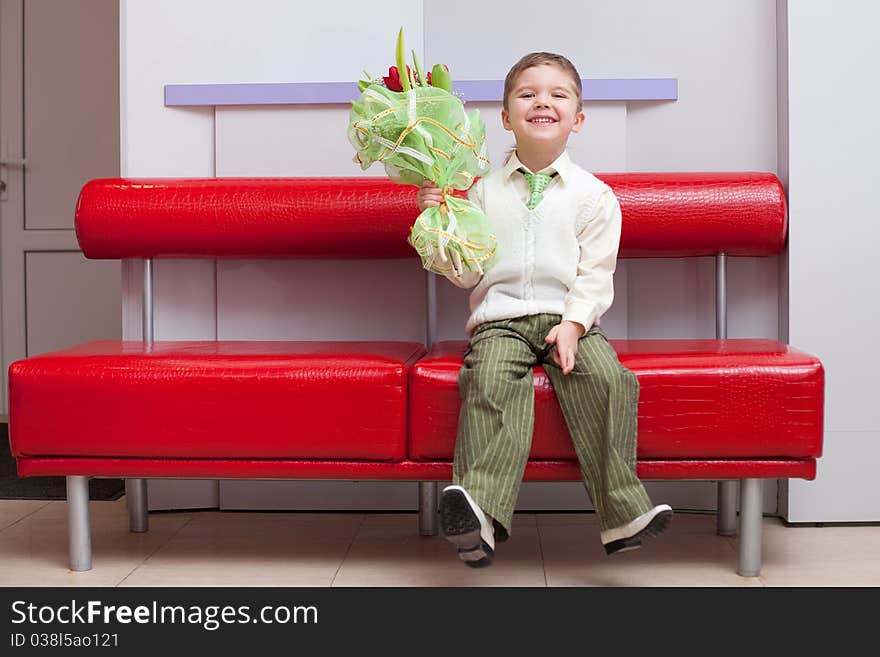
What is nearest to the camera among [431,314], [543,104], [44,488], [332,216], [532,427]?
[532,427]

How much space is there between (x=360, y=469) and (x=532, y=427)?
1.12 feet

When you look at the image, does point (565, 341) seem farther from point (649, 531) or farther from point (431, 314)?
point (431, 314)

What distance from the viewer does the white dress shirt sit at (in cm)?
193

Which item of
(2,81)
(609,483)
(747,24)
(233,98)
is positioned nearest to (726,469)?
(609,483)

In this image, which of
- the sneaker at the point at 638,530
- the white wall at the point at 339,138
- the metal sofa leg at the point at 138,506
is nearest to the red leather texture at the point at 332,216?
the white wall at the point at 339,138

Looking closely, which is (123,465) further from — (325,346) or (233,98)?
(233,98)

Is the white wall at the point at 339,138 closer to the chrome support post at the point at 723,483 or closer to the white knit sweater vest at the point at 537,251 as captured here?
the chrome support post at the point at 723,483

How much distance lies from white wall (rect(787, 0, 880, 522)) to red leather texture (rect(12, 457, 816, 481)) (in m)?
0.60

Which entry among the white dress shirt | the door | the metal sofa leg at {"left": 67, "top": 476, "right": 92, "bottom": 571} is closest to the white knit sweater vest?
the white dress shirt

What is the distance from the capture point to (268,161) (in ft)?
8.11

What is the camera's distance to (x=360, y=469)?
1.87 metres

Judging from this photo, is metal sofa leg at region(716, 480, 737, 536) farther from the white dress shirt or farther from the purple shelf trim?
the purple shelf trim

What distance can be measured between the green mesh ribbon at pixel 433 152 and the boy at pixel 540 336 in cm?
4

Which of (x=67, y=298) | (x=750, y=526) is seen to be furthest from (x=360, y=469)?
(x=67, y=298)
